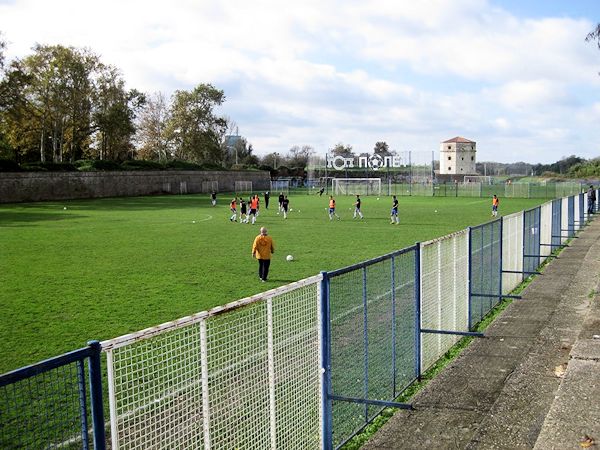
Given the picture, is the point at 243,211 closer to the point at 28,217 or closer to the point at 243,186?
the point at 28,217

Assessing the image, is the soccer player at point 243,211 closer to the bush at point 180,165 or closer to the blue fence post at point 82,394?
the blue fence post at point 82,394

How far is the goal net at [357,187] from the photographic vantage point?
76375 millimetres

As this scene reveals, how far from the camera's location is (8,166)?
57406mm

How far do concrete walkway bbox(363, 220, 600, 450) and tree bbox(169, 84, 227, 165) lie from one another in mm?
83414

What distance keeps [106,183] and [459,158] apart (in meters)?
87.5

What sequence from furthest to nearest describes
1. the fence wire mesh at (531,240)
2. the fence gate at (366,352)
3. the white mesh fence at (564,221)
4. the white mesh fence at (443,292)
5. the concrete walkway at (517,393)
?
the white mesh fence at (564,221), the fence wire mesh at (531,240), the white mesh fence at (443,292), the fence gate at (366,352), the concrete walkway at (517,393)

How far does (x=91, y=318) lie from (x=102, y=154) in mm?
75778

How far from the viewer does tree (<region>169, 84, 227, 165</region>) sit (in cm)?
9044

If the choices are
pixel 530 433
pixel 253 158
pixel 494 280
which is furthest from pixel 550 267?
pixel 253 158

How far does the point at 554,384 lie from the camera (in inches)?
306

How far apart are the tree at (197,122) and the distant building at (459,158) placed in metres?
59.3

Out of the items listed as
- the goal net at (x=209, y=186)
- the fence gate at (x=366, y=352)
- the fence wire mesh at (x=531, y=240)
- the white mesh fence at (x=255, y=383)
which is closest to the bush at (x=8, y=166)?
the goal net at (x=209, y=186)

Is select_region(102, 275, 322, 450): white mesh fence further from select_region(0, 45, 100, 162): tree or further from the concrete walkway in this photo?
select_region(0, 45, 100, 162): tree

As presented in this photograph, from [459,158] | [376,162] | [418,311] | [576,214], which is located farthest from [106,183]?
[459,158]
